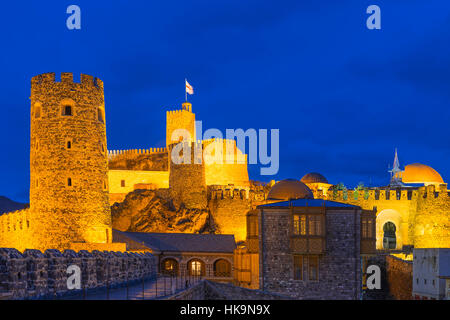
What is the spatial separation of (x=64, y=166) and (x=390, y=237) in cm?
3405

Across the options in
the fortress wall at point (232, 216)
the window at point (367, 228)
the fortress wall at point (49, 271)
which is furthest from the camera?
the fortress wall at point (232, 216)

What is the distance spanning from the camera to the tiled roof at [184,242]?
44647mm

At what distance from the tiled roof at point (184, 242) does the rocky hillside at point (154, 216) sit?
706 cm

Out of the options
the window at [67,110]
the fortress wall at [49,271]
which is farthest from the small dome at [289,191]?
the fortress wall at [49,271]

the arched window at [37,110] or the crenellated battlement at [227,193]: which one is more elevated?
the arched window at [37,110]

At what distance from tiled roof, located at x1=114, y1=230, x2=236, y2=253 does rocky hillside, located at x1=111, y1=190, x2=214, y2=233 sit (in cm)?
706

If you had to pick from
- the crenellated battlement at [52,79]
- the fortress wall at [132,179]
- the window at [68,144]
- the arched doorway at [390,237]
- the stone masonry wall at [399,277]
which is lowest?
the stone masonry wall at [399,277]

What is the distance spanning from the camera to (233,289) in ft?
91.5

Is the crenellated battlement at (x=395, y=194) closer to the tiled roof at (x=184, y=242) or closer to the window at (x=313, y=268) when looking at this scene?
the tiled roof at (x=184, y=242)

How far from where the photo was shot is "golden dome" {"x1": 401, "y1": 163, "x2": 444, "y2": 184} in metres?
63.9

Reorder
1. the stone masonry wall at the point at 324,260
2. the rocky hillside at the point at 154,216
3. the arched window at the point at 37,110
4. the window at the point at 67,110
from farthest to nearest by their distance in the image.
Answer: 1. the rocky hillside at the point at 154,216
2. the arched window at the point at 37,110
3. the window at the point at 67,110
4. the stone masonry wall at the point at 324,260

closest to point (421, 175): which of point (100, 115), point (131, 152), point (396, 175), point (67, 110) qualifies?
point (396, 175)

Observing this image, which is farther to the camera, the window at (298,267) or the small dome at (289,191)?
the small dome at (289,191)

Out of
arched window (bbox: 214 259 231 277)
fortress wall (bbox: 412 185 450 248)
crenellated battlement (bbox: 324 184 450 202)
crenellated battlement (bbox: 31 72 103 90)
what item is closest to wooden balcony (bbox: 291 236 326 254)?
arched window (bbox: 214 259 231 277)
